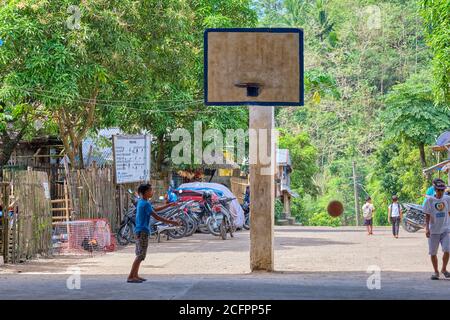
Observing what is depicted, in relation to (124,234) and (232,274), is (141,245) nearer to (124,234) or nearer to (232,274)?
(232,274)

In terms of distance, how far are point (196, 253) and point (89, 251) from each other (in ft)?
7.93

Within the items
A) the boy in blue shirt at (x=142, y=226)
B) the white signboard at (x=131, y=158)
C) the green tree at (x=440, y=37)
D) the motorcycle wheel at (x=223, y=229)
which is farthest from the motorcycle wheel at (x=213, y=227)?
the boy in blue shirt at (x=142, y=226)

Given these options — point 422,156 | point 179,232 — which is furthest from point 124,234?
point 422,156

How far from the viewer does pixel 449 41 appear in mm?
22641

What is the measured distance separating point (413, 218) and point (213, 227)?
383 inches

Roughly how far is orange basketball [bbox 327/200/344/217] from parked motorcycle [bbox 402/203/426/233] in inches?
1253

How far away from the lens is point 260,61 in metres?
17.2

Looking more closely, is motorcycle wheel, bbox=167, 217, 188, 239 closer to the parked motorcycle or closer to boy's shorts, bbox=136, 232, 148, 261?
the parked motorcycle

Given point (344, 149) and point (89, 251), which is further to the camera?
point (344, 149)

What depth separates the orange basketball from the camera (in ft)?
221

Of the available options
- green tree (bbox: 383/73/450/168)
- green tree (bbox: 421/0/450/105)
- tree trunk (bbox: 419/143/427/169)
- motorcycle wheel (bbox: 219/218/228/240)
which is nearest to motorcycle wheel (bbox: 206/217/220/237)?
motorcycle wheel (bbox: 219/218/228/240)

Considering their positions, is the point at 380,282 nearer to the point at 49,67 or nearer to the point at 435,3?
the point at 435,3
